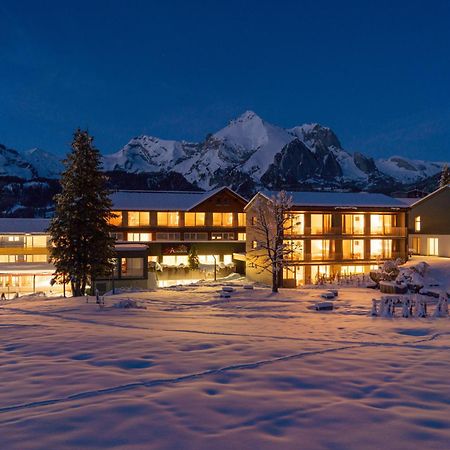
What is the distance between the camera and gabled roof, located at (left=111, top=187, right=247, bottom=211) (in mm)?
51737

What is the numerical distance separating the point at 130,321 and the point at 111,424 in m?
9.51

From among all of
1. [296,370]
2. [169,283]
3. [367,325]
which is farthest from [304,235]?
[296,370]

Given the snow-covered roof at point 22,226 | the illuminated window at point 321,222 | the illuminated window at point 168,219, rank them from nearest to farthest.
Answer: the illuminated window at point 321,222
the snow-covered roof at point 22,226
the illuminated window at point 168,219

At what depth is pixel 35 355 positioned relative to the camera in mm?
8539

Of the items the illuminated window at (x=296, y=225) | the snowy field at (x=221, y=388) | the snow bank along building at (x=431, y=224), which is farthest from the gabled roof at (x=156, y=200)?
the snowy field at (x=221, y=388)

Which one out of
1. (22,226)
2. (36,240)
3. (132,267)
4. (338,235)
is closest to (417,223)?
(338,235)

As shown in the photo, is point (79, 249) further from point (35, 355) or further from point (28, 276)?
point (35, 355)

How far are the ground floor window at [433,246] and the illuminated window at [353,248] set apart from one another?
23.3 feet

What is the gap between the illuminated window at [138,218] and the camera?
51.5 metres

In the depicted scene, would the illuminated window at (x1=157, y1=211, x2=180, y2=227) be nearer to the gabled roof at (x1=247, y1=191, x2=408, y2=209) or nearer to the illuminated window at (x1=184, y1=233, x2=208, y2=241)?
the illuminated window at (x1=184, y1=233, x2=208, y2=241)

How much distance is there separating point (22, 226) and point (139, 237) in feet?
48.8

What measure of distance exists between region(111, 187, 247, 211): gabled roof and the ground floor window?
25494mm

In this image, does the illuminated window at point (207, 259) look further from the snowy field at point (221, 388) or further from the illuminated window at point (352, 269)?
the snowy field at point (221, 388)

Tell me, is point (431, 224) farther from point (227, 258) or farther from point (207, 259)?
point (207, 259)
